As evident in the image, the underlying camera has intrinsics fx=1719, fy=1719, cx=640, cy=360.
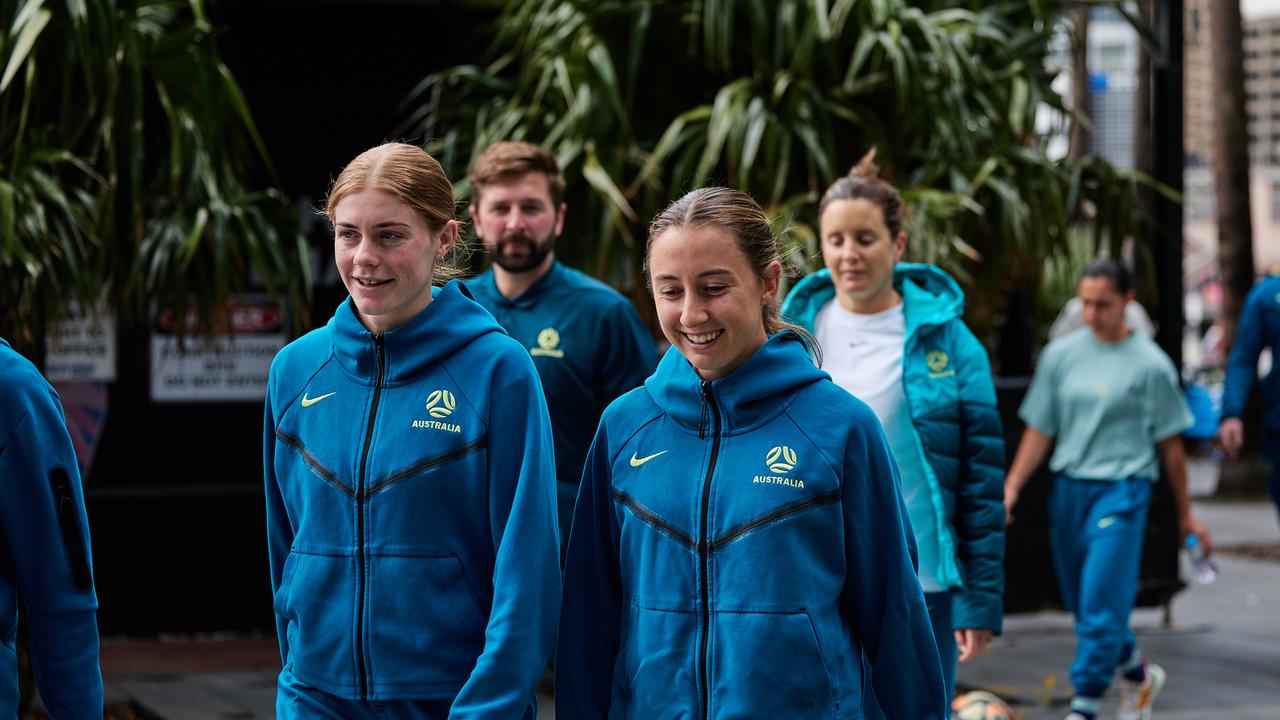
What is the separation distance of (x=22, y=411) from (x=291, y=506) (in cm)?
55

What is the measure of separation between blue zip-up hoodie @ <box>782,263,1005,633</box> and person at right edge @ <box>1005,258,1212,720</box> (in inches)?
81.2

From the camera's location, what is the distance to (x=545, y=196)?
509cm

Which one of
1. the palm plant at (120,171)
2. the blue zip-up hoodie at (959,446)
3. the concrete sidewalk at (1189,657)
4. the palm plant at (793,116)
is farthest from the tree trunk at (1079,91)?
the palm plant at (120,171)

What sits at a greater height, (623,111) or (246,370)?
(623,111)

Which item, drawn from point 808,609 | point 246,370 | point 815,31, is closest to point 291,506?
point 808,609

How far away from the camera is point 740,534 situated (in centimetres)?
293

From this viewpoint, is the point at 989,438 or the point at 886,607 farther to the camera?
the point at 989,438

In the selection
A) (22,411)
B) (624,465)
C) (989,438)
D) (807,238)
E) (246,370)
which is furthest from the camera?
(246,370)

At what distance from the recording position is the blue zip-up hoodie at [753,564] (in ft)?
9.50

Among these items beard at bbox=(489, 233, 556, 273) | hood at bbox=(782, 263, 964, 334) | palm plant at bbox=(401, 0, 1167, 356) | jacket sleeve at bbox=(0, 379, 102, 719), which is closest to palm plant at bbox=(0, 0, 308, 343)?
palm plant at bbox=(401, 0, 1167, 356)

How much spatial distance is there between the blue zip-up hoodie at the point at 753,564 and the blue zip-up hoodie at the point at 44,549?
33.0 inches

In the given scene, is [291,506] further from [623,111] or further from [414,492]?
[623,111]

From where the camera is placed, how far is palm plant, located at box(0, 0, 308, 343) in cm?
604

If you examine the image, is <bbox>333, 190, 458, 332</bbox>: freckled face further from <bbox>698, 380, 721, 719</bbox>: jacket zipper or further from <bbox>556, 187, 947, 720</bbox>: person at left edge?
<bbox>698, 380, 721, 719</bbox>: jacket zipper
